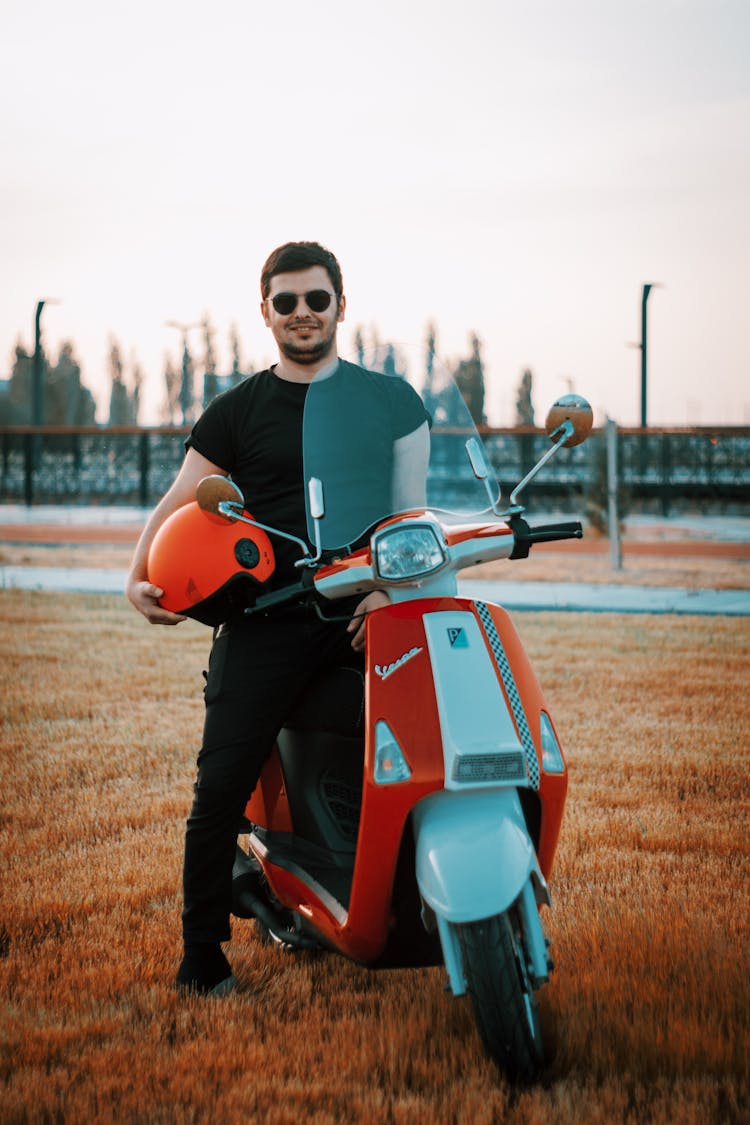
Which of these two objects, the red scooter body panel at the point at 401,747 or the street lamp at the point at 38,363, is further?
the street lamp at the point at 38,363

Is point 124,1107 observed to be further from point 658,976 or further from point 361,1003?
point 658,976

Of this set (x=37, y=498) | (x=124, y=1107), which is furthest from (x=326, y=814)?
(x=37, y=498)

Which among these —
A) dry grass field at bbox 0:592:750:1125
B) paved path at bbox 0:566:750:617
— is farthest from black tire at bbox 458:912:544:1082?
paved path at bbox 0:566:750:617

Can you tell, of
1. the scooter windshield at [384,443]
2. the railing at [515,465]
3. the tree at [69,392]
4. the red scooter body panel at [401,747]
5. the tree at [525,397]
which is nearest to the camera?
the red scooter body panel at [401,747]

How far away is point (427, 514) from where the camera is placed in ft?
7.29

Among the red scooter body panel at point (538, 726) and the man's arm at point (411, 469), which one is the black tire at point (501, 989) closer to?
the red scooter body panel at point (538, 726)

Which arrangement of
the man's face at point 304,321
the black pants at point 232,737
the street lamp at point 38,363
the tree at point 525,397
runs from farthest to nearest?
the tree at point 525,397, the street lamp at point 38,363, the man's face at point 304,321, the black pants at point 232,737

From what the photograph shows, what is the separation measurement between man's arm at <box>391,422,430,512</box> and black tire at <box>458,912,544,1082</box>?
0.93 m

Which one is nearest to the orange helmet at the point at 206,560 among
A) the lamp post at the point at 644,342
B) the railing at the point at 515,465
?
the railing at the point at 515,465

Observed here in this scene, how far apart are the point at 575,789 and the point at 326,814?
1.76 metres

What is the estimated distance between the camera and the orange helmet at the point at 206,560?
230 cm

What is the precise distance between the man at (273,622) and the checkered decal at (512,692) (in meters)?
0.32

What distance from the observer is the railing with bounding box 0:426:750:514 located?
17234mm

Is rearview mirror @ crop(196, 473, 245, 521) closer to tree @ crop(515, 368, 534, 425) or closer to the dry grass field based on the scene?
the dry grass field
